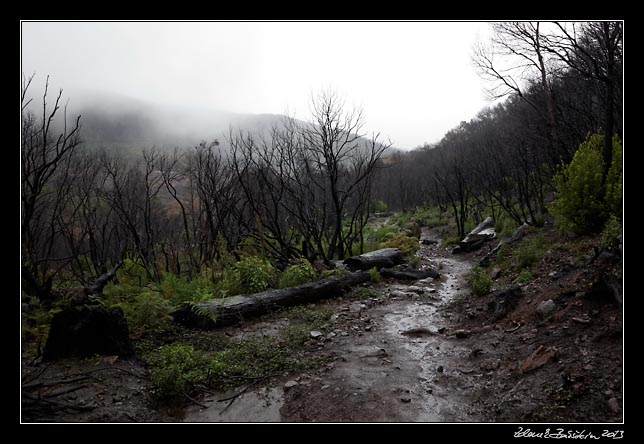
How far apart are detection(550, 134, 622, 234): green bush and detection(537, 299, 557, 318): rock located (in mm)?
2992

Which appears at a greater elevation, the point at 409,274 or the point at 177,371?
the point at 409,274

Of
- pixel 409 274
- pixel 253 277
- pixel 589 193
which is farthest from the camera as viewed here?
pixel 409 274

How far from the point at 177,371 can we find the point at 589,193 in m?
7.90

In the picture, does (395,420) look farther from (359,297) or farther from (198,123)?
(198,123)

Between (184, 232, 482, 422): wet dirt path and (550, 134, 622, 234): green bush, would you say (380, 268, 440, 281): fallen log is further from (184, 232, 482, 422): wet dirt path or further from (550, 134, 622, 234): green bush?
(550, 134, 622, 234): green bush

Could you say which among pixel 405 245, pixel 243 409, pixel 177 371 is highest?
pixel 405 245

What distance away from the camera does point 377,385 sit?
3.90 metres

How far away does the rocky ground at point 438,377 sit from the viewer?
3104 mm

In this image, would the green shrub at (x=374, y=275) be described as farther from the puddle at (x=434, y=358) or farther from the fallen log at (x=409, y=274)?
the puddle at (x=434, y=358)

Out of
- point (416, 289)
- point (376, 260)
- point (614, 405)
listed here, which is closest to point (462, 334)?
point (614, 405)

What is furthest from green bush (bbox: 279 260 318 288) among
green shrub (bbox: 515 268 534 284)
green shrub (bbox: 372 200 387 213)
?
green shrub (bbox: 372 200 387 213)

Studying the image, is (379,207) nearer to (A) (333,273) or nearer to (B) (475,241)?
(B) (475,241)

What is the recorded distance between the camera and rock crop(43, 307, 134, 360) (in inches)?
167
